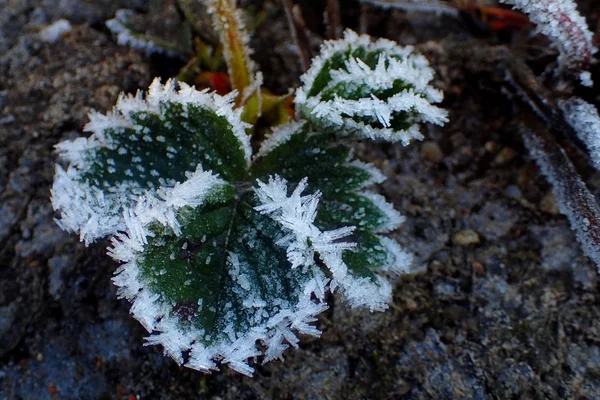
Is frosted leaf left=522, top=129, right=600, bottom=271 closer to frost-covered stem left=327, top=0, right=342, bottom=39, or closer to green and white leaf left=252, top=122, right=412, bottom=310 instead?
green and white leaf left=252, top=122, right=412, bottom=310

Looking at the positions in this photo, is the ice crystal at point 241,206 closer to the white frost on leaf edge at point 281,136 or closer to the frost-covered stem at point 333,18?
the white frost on leaf edge at point 281,136

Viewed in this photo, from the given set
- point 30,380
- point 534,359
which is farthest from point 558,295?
point 30,380

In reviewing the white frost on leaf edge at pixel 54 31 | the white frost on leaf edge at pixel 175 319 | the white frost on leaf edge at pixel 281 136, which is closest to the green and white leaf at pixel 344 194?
the white frost on leaf edge at pixel 281 136

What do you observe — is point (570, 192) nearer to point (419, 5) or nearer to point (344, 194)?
point (344, 194)

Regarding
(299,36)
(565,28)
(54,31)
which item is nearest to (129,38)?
(54,31)

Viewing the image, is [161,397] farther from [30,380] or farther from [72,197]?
[72,197]

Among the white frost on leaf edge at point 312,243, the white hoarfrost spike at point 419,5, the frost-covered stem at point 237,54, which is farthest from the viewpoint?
the white hoarfrost spike at point 419,5
